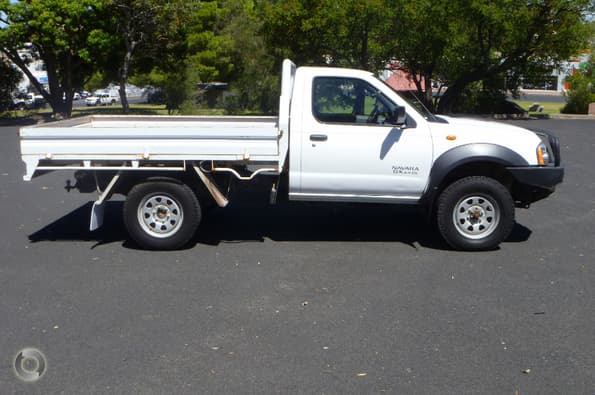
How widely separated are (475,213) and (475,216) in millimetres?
35

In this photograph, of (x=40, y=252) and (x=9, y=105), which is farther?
(x=9, y=105)

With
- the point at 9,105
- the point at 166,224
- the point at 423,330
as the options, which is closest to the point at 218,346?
the point at 423,330

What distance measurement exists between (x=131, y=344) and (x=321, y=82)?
12.6 ft

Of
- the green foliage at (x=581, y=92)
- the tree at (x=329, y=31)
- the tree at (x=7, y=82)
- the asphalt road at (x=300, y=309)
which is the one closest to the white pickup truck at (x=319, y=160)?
the asphalt road at (x=300, y=309)

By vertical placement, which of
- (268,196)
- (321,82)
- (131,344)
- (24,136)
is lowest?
(131,344)

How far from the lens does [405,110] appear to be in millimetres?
7445

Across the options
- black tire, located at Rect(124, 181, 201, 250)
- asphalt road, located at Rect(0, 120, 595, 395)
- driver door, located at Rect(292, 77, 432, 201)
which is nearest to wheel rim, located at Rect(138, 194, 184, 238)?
black tire, located at Rect(124, 181, 201, 250)

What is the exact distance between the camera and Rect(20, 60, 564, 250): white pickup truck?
7.41 meters

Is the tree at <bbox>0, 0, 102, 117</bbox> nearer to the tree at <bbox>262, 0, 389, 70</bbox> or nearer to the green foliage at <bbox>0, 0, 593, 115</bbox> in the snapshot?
the green foliage at <bbox>0, 0, 593, 115</bbox>

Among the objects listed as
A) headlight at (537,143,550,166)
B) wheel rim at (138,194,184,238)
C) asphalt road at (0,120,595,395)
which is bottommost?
asphalt road at (0,120,595,395)

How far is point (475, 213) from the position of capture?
770 cm

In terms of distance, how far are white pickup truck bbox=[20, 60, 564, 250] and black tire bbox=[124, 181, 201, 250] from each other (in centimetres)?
1

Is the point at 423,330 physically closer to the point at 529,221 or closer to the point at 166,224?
the point at 166,224

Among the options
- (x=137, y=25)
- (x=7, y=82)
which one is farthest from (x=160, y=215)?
(x=7, y=82)
